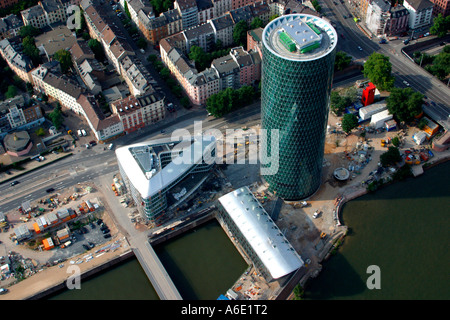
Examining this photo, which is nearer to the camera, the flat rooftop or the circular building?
the circular building

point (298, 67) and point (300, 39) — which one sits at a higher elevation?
point (300, 39)

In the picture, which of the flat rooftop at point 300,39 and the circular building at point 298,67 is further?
the flat rooftop at point 300,39

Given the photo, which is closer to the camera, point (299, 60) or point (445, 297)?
point (299, 60)

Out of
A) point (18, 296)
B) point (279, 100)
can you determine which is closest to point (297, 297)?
point (279, 100)

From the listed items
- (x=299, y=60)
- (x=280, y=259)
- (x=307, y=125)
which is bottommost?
(x=280, y=259)

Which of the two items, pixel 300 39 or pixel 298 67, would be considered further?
pixel 300 39
